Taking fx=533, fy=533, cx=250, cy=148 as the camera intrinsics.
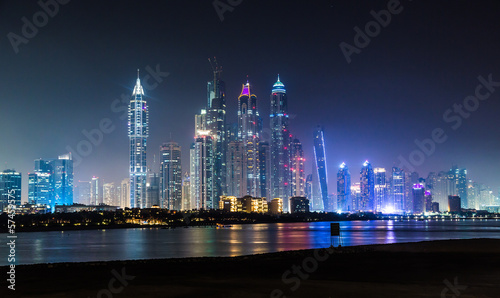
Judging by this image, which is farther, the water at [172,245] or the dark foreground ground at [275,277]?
the water at [172,245]

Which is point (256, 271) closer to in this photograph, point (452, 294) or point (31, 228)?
point (452, 294)

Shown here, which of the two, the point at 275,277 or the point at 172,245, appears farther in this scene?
the point at 172,245

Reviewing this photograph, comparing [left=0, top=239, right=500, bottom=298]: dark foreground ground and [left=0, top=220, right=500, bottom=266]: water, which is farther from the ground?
[left=0, top=239, right=500, bottom=298]: dark foreground ground

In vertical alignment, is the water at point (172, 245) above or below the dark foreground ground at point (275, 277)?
below

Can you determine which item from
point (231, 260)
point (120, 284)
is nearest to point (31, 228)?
point (231, 260)

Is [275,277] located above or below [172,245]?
above

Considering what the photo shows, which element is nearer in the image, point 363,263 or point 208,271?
point 208,271

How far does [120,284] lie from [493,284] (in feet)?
60.9

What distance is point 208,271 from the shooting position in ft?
111

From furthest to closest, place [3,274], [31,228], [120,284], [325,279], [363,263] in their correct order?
1. [31,228]
2. [363,263]
3. [3,274]
4. [325,279]
5. [120,284]

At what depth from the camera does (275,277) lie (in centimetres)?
3014

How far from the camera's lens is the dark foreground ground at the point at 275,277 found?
943 inches

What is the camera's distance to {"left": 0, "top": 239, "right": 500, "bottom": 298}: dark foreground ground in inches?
943

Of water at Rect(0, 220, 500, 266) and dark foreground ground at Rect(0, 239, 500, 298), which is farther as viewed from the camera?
water at Rect(0, 220, 500, 266)
